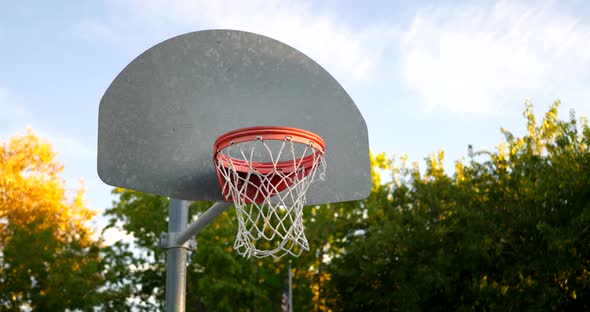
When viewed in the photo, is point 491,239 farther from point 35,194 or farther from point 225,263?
point 35,194

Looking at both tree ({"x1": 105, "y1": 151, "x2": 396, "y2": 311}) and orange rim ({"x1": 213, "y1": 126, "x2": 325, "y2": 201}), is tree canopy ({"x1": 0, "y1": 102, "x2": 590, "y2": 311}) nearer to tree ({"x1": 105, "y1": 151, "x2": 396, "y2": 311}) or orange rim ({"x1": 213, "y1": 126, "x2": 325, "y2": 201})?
tree ({"x1": 105, "y1": 151, "x2": 396, "y2": 311})

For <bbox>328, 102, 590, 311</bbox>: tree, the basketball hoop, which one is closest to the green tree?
<bbox>328, 102, 590, 311</bbox>: tree

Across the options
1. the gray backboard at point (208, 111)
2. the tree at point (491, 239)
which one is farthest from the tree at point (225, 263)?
the gray backboard at point (208, 111)

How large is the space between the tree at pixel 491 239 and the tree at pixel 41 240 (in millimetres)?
7865

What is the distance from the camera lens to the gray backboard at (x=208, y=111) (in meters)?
4.12

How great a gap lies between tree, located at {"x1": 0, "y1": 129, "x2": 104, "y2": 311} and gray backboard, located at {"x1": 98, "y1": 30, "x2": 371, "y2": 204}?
15.0 metres

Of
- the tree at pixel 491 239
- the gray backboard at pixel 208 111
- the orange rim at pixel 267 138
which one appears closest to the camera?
the orange rim at pixel 267 138

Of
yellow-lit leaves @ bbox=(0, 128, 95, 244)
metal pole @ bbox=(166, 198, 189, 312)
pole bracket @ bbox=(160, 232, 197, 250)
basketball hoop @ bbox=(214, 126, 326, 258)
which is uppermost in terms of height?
yellow-lit leaves @ bbox=(0, 128, 95, 244)

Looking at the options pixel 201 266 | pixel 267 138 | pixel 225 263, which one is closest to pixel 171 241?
pixel 267 138

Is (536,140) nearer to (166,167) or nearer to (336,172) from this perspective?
(336,172)

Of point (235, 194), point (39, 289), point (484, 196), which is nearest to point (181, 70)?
point (235, 194)

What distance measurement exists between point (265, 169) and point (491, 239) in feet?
32.2

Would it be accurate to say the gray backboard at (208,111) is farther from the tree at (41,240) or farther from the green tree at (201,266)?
the tree at (41,240)

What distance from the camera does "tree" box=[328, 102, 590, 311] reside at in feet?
39.8
